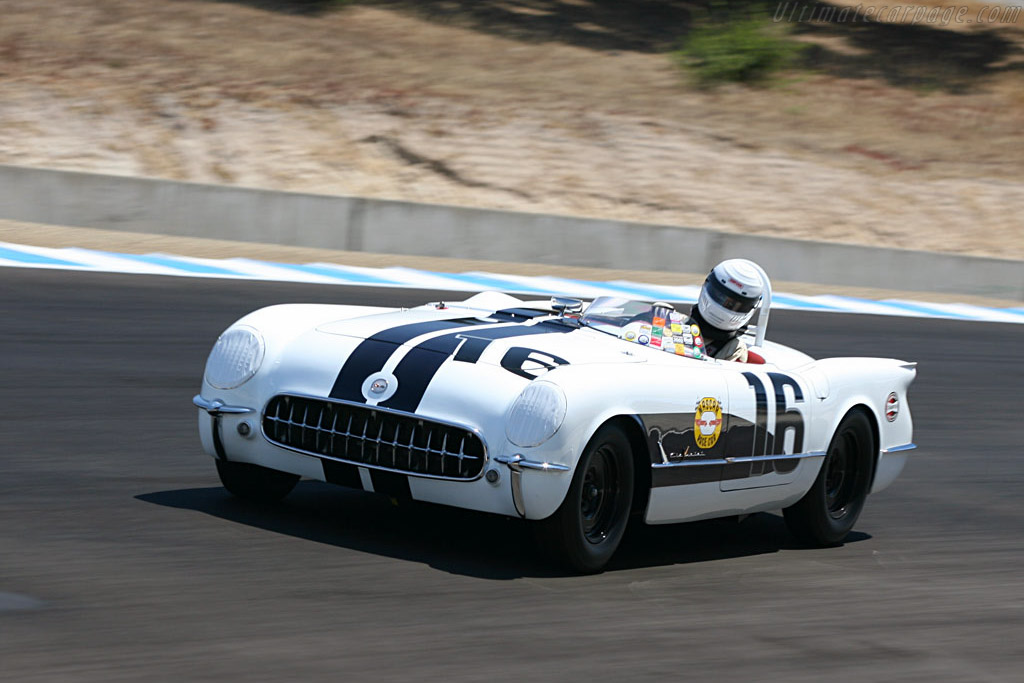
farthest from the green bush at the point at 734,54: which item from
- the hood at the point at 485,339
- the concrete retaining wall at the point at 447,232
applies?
the hood at the point at 485,339

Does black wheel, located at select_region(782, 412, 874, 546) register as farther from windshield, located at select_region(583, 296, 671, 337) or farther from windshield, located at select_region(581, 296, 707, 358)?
windshield, located at select_region(583, 296, 671, 337)

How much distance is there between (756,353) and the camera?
639cm

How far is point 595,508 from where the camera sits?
521 centimetres

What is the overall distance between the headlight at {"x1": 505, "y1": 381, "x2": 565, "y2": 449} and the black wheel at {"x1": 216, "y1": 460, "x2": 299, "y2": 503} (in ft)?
3.73

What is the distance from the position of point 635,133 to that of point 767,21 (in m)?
7.36

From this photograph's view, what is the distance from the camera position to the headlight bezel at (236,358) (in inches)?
213

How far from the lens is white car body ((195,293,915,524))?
16.2 ft

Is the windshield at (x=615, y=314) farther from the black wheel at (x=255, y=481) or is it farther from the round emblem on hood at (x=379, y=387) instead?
the black wheel at (x=255, y=481)

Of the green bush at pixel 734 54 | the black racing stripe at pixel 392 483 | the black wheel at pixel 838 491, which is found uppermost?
the black racing stripe at pixel 392 483

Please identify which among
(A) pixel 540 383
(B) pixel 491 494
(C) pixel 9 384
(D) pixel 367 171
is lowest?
(D) pixel 367 171

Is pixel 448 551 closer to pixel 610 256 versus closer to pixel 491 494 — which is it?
pixel 491 494

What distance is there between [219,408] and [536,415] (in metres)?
1.28

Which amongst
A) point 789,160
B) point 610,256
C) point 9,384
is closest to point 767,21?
point 789,160

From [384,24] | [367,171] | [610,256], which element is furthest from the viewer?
[384,24]
